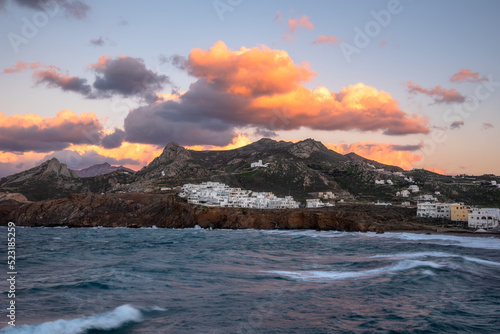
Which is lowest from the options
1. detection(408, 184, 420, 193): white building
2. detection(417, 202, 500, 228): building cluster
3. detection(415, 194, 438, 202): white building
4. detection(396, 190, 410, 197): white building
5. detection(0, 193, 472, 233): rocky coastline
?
detection(0, 193, 472, 233): rocky coastline

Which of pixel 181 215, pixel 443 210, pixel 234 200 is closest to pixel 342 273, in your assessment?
pixel 181 215

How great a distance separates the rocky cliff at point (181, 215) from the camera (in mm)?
89938

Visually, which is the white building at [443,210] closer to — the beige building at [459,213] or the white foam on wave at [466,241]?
the beige building at [459,213]

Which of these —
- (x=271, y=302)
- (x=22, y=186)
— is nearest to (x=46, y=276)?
(x=271, y=302)

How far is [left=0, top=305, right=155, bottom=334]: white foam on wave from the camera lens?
44.0 ft

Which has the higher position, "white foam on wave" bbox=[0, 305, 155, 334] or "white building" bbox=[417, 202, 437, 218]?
"white building" bbox=[417, 202, 437, 218]

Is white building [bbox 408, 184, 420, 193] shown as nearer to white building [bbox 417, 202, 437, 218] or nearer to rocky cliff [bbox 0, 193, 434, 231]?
rocky cliff [bbox 0, 193, 434, 231]

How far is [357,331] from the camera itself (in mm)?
13516

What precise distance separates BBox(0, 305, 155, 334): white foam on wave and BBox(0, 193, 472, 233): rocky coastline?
75177mm

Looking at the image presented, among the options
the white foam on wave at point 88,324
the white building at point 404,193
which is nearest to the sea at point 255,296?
the white foam on wave at point 88,324

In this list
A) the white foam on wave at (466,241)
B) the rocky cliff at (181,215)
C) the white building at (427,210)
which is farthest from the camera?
the white building at (427,210)

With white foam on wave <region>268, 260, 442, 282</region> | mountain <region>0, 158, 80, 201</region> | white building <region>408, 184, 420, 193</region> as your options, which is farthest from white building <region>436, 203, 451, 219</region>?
mountain <region>0, 158, 80, 201</region>

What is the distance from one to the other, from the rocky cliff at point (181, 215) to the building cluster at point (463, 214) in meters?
4.50

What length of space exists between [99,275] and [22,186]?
186 metres
